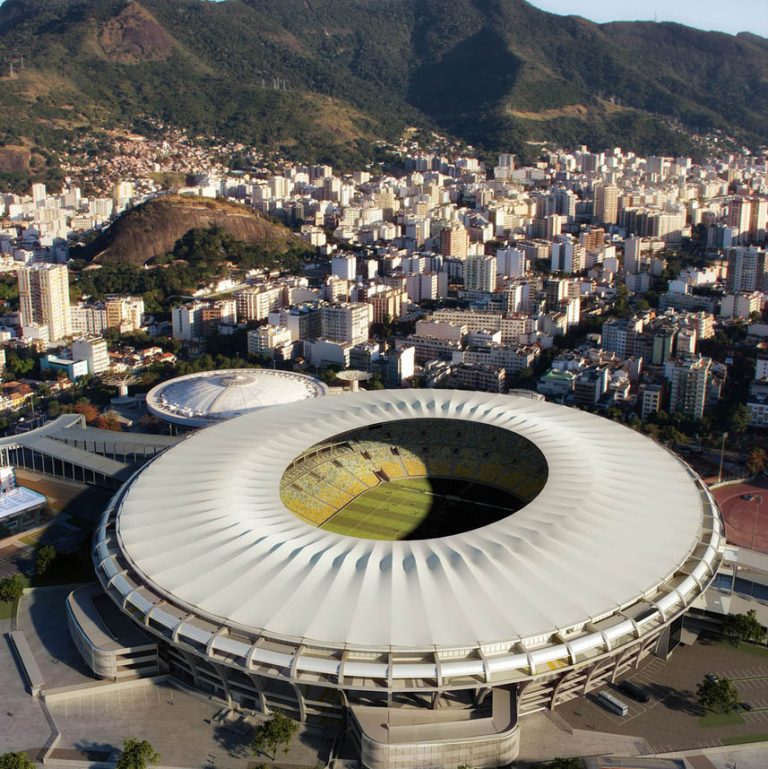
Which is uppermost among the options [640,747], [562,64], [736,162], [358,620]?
[562,64]

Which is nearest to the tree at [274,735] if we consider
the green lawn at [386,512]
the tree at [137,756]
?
the tree at [137,756]

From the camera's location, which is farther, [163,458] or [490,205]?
[490,205]

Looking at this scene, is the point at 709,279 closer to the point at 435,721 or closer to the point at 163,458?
the point at 163,458

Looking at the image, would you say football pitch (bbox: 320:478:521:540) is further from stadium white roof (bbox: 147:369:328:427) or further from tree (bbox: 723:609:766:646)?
stadium white roof (bbox: 147:369:328:427)

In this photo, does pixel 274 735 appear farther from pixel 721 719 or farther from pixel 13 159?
pixel 13 159

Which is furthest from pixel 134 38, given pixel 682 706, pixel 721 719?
pixel 721 719

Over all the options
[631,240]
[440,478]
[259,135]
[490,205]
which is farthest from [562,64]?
[440,478]

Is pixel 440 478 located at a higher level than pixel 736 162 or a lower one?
lower

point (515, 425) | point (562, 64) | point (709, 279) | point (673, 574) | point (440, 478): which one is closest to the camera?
point (673, 574)
